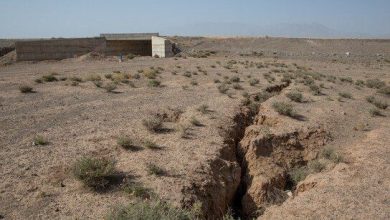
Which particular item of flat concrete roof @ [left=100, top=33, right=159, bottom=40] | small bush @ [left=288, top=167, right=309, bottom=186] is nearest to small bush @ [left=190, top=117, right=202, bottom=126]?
small bush @ [left=288, top=167, right=309, bottom=186]

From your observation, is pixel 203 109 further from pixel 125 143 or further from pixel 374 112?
pixel 374 112

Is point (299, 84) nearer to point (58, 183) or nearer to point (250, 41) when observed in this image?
point (58, 183)

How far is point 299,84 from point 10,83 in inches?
582

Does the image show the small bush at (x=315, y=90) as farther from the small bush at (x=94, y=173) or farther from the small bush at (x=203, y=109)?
the small bush at (x=94, y=173)

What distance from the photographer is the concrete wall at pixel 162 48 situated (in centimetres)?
4659

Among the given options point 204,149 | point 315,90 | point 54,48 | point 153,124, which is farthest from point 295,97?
point 54,48

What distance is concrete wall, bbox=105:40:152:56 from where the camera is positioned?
48.4 metres

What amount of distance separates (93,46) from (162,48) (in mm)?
7240

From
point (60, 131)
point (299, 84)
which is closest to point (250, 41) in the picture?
point (299, 84)

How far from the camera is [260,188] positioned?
1175cm

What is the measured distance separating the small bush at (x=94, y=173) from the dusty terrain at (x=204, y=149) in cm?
19

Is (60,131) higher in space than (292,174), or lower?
higher

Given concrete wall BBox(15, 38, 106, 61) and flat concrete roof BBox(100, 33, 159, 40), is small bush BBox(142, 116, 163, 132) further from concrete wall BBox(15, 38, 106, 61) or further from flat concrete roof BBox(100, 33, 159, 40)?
flat concrete roof BBox(100, 33, 159, 40)

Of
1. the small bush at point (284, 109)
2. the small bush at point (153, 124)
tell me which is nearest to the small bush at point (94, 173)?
the small bush at point (153, 124)
